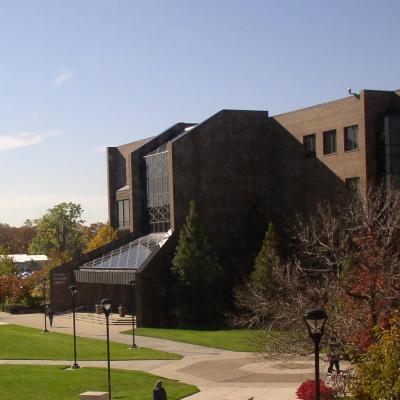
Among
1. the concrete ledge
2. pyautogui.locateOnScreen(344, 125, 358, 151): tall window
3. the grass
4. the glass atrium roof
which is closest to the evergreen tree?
pyautogui.locateOnScreen(344, 125, 358, 151): tall window

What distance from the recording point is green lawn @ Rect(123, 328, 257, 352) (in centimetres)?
4322

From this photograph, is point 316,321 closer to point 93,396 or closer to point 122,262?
point 93,396

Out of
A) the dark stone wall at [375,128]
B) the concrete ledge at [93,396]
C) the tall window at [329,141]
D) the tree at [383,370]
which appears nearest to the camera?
the tree at [383,370]

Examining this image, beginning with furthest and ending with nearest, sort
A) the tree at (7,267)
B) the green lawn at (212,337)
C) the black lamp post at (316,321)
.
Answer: the tree at (7,267)
the green lawn at (212,337)
the black lamp post at (316,321)

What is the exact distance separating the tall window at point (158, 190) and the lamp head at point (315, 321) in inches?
1775

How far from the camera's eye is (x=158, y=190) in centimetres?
6431

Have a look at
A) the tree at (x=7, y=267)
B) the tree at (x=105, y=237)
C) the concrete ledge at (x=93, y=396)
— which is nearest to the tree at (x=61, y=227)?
the tree at (x=7, y=267)

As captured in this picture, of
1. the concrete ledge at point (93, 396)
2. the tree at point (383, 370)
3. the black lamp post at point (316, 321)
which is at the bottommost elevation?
the concrete ledge at point (93, 396)

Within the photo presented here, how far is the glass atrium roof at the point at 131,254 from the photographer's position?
59438 millimetres

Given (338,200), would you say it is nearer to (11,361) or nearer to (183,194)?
(183,194)

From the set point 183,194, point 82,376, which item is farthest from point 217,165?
point 82,376

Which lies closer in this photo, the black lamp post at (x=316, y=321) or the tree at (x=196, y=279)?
the black lamp post at (x=316, y=321)

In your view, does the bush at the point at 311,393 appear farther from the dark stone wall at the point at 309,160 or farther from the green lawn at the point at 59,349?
the dark stone wall at the point at 309,160

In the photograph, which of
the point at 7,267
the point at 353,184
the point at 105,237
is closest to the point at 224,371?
the point at 353,184
